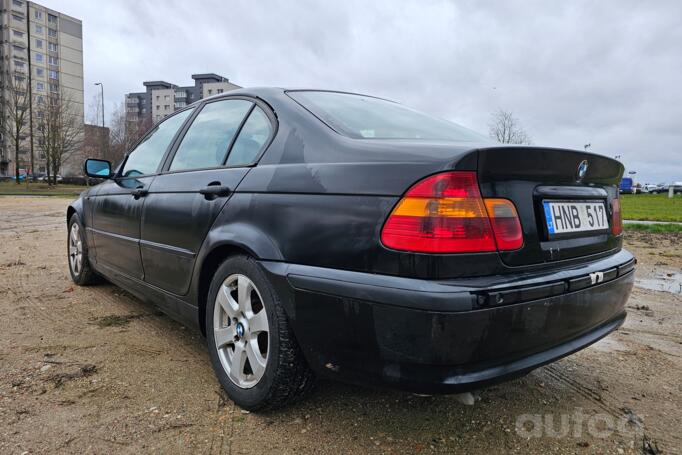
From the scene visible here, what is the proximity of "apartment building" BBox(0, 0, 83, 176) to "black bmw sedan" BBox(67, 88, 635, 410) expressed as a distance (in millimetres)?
69022

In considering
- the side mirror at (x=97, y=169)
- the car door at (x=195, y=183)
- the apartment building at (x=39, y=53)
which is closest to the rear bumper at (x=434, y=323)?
the car door at (x=195, y=183)

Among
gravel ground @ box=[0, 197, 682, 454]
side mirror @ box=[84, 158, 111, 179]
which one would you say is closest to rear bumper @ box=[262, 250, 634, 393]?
gravel ground @ box=[0, 197, 682, 454]

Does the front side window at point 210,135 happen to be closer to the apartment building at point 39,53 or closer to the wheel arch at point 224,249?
the wheel arch at point 224,249

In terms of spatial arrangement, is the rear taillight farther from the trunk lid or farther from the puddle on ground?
the puddle on ground

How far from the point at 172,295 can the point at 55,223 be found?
31.6 feet

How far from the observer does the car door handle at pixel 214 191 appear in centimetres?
227

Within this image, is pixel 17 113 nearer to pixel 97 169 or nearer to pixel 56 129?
pixel 56 129

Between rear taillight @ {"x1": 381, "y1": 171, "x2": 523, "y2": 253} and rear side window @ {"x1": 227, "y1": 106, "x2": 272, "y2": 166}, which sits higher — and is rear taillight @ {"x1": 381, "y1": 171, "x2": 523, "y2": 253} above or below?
below

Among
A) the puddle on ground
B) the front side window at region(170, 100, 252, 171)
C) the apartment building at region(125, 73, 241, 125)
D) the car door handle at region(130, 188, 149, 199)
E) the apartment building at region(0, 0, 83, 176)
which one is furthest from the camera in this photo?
the apartment building at region(125, 73, 241, 125)

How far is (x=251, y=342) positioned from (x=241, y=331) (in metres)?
0.09

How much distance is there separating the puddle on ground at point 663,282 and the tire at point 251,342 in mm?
4206

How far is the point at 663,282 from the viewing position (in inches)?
195

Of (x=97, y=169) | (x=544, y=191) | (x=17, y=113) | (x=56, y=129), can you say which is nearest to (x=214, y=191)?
(x=544, y=191)

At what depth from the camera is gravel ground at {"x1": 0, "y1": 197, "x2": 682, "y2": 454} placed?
188cm
